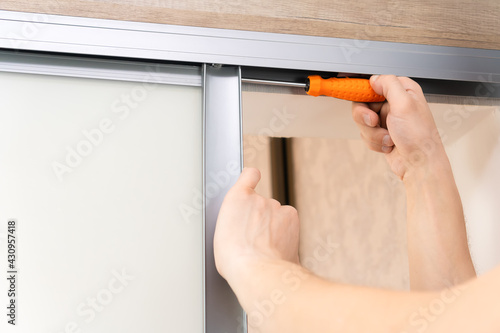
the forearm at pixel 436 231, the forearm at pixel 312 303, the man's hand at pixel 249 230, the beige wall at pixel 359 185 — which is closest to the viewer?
the forearm at pixel 312 303

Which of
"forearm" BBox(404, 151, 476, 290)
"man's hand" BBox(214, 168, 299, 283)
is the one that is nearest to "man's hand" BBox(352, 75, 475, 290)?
"forearm" BBox(404, 151, 476, 290)

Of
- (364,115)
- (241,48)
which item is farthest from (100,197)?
(364,115)

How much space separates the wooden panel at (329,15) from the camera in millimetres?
659

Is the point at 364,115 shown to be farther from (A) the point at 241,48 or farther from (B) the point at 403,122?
(A) the point at 241,48

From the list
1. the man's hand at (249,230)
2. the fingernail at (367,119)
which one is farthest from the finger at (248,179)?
the fingernail at (367,119)

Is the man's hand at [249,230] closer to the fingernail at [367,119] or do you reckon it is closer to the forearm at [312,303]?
the forearm at [312,303]

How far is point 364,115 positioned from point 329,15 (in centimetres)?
16

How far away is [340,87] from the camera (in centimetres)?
72

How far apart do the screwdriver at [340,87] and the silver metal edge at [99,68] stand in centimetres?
10

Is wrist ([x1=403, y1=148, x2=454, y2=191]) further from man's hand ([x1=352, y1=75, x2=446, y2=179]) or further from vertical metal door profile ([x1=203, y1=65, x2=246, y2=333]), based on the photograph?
vertical metal door profile ([x1=203, y1=65, x2=246, y2=333])

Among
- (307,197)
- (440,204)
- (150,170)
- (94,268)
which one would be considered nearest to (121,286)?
(94,268)

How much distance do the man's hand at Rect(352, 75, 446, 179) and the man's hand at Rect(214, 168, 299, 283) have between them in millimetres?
214

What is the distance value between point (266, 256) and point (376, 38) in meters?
0.39

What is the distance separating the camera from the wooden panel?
659 millimetres
